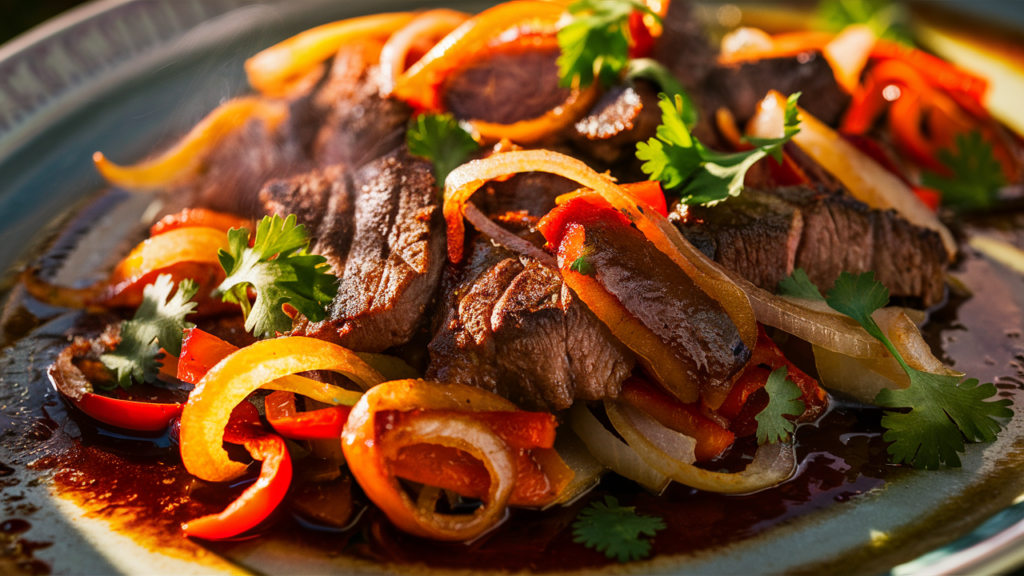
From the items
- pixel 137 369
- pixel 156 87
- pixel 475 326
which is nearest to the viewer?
pixel 475 326

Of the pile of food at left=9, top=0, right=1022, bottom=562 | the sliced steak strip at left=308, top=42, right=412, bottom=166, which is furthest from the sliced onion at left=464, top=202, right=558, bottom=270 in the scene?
the sliced steak strip at left=308, top=42, right=412, bottom=166

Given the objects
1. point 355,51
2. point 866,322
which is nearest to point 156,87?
point 355,51

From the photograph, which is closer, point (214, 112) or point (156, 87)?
point (214, 112)

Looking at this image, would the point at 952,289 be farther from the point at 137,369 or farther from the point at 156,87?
the point at 156,87

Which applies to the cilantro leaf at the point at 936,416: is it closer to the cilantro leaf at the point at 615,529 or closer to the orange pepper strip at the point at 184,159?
the cilantro leaf at the point at 615,529

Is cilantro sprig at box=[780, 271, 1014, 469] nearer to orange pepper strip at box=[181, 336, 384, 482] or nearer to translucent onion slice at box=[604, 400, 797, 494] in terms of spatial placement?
translucent onion slice at box=[604, 400, 797, 494]

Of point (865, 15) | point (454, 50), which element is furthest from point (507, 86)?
point (865, 15)

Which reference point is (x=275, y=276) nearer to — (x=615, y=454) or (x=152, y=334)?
(x=152, y=334)
